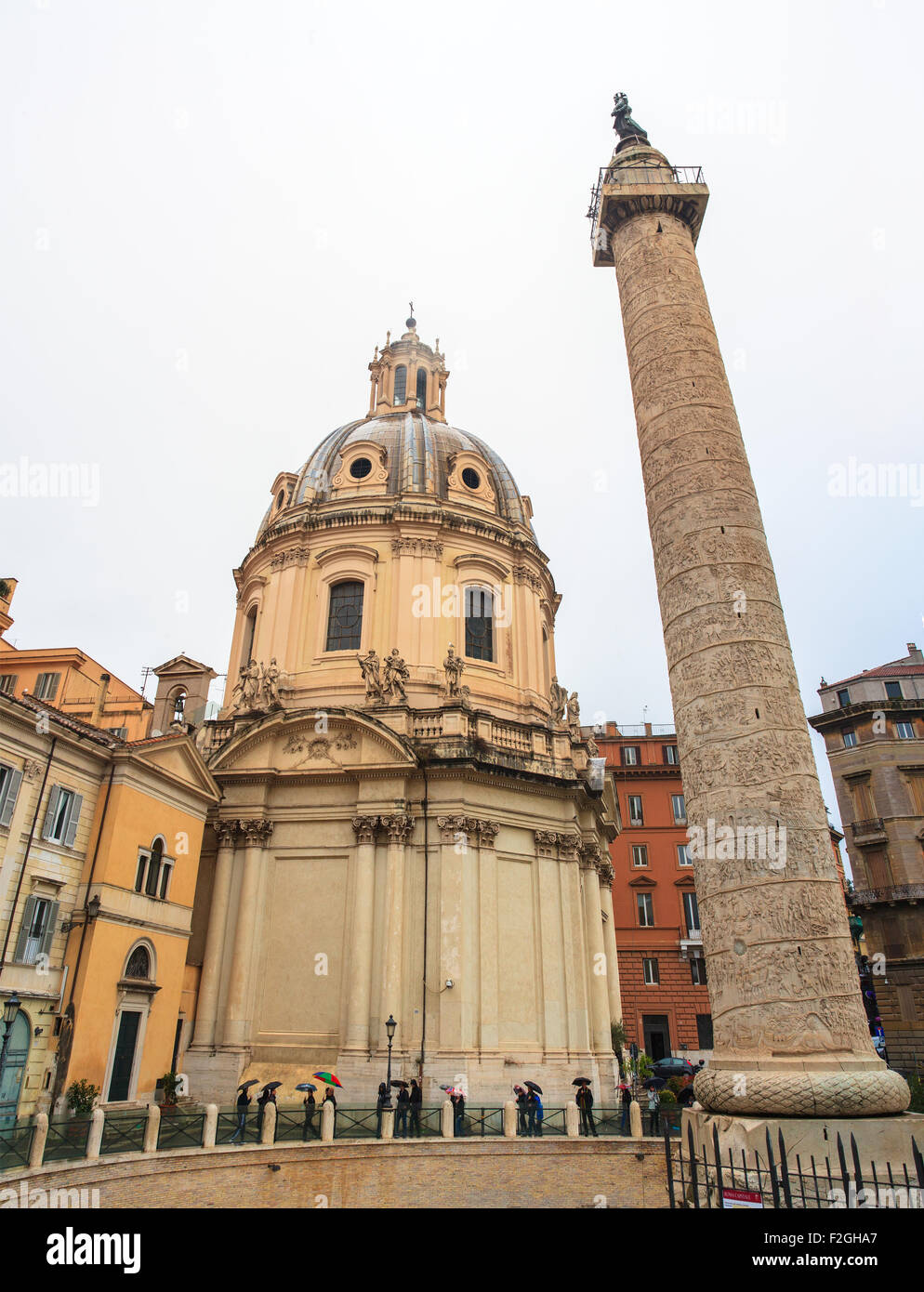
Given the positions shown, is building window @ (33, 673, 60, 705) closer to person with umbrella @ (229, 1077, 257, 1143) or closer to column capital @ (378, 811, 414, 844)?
column capital @ (378, 811, 414, 844)

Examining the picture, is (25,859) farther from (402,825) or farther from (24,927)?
(402,825)

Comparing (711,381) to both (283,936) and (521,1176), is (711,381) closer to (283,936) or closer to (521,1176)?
(521,1176)

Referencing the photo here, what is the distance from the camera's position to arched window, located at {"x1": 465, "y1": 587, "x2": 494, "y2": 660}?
103 ft

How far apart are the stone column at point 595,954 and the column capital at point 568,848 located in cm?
185

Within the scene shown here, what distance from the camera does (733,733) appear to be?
13.0 meters

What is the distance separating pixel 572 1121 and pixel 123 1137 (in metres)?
8.90

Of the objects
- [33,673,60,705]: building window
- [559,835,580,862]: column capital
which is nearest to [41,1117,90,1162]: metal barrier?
[559,835,580,862]: column capital

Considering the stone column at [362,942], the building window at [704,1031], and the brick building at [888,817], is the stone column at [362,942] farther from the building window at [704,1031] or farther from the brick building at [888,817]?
the brick building at [888,817]

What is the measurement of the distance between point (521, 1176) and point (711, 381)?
52.7ft

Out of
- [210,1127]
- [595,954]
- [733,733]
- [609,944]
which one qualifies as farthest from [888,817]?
[210,1127]

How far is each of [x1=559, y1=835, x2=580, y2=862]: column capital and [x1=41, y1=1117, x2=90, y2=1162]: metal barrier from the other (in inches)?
615

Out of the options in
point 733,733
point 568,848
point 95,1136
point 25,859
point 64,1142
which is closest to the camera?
point 733,733

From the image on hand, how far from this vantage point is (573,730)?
31.7 meters
